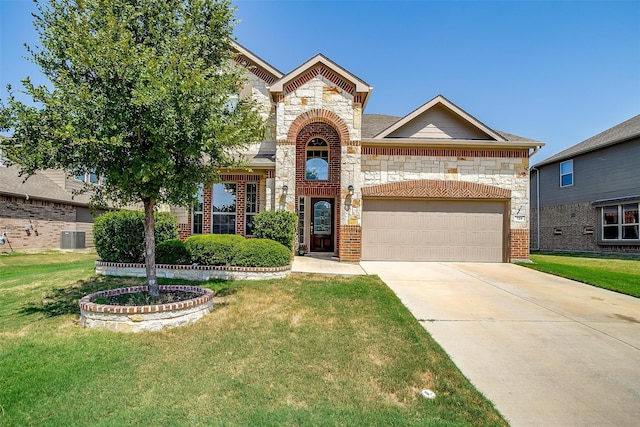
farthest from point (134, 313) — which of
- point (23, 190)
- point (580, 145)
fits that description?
point (580, 145)

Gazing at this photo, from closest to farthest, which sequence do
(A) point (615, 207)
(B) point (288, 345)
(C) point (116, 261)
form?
(B) point (288, 345) → (C) point (116, 261) → (A) point (615, 207)

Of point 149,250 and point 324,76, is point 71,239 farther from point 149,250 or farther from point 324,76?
point 324,76

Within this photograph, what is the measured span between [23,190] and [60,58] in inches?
533

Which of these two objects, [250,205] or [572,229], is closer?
[250,205]

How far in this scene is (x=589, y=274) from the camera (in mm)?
9453

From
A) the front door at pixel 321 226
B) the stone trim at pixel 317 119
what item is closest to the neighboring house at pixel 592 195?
the stone trim at pixel 317 119

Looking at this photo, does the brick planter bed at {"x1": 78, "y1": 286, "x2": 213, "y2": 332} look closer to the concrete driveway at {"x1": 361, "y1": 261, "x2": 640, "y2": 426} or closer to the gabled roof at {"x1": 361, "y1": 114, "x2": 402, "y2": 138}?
the concrete driveway at {"x1": 361, "y1": 261, "x2": 640, "y2": 426}

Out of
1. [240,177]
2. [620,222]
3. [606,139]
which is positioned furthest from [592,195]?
[240,177]

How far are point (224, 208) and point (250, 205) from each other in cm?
103

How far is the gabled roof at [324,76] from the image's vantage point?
444 inches

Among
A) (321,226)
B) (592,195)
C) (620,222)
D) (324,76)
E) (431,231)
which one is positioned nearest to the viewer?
(324,76)

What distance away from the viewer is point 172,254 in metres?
8.52

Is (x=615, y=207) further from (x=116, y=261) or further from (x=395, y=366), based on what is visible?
(x=116, y=261)

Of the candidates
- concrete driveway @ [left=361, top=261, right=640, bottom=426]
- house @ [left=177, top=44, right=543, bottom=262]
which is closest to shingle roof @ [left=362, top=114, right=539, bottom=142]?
house @ [left=177, top=44, right=543, bottom=262]
